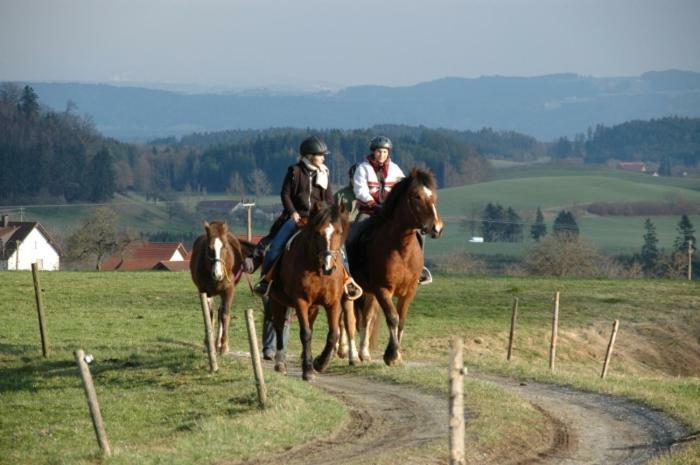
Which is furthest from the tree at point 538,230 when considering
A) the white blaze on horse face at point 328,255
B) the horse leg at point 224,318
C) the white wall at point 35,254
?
the white blaze on horse face at point 328,255

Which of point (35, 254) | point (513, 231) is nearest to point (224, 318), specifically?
point (35, 254)

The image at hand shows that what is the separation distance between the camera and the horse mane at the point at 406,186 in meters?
19.6

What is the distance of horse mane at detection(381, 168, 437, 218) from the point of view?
19.6 meters

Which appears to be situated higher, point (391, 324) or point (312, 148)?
point (312, 148)

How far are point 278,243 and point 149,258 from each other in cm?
8310

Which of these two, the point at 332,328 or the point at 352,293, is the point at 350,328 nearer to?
the point at 352,293

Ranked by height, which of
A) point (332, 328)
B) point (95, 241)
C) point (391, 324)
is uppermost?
point (332, 328)

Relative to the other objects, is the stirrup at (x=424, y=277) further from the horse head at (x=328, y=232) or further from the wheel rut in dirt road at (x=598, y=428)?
the horse head at (x=328, y=232)

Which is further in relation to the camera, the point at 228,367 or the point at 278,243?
the point at 228,367

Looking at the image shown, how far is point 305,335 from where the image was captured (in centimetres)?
1880

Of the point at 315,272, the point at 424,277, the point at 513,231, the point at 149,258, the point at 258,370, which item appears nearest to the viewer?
the point at 258,370

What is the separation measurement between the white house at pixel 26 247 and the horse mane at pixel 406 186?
3496 inches

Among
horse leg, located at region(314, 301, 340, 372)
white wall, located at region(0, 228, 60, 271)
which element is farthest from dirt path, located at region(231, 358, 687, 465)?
white wall, located at region(0, 228, 60, 271)

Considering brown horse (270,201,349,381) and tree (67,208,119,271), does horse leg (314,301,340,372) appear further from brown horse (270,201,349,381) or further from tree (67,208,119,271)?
tree (67,208,119,271)
